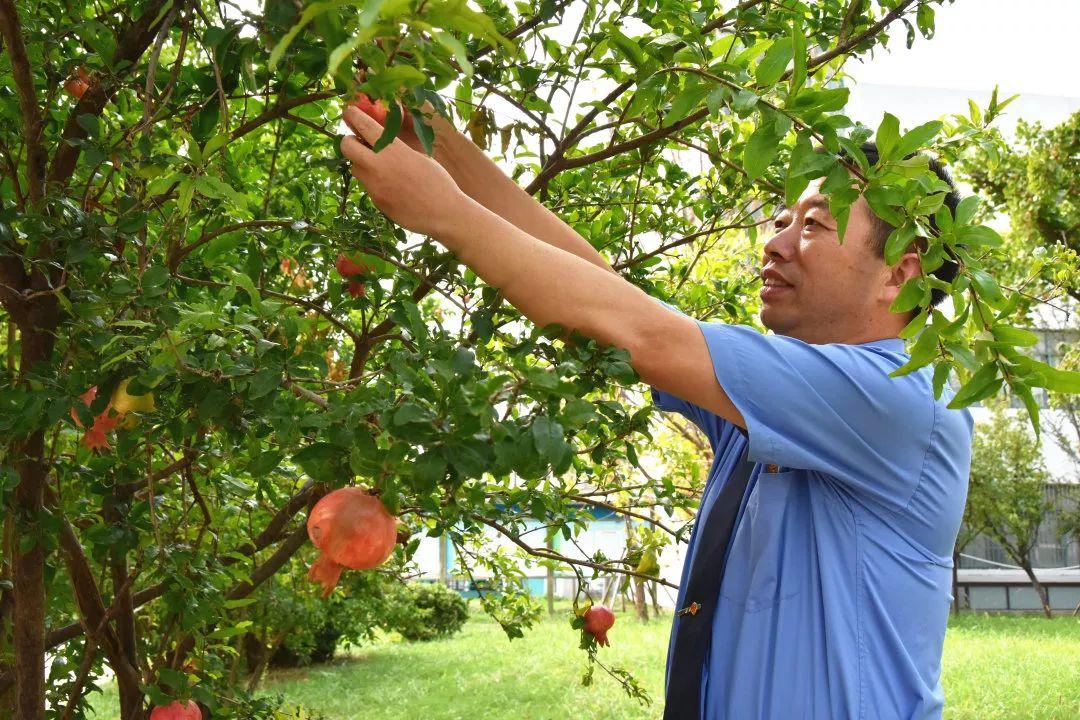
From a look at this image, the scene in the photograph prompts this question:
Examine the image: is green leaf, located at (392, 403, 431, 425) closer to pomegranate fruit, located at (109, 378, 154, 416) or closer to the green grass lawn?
pomegranate fruit, located at (109, 378, 154, 416)

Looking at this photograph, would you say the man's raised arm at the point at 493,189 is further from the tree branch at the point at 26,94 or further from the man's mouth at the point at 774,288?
the tree branch at the point at 26,94

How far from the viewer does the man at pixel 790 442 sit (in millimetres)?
1211

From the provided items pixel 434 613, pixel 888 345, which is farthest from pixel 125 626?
pixel 434 613

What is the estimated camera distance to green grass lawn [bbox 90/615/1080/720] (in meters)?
7.58

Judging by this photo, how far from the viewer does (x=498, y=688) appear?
861 centimetres

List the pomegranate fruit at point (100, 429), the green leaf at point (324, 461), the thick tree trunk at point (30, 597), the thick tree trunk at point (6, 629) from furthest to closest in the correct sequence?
the thick tree trunk at point (6, 629) → the thick tree trunk at point (30, 597) → the pomegranate fruit at point (100, 429) → the green leaf at point (324, 461)

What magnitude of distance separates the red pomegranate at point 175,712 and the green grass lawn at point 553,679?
5609 millimetres

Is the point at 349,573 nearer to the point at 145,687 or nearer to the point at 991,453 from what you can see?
the point at 145,687

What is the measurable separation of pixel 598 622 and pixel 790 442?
3.78ft

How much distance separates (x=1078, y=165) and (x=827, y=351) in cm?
995

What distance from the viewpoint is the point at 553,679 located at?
348 inches

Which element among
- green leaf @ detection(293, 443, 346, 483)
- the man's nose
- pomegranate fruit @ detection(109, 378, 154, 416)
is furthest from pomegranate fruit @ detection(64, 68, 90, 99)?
the man's nose

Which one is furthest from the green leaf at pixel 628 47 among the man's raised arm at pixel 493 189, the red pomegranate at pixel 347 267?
the red pomegranate at pixel 347 267

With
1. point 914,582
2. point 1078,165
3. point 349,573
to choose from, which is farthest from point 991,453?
point 914,582
